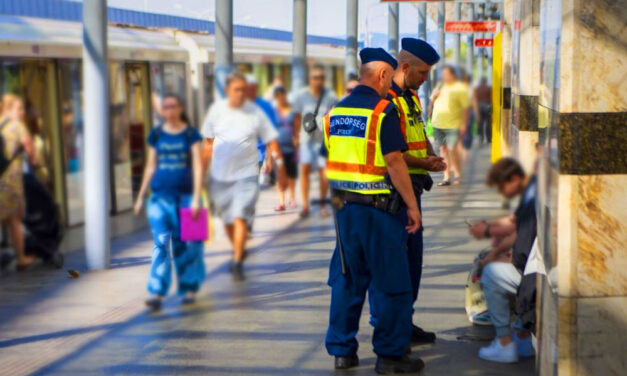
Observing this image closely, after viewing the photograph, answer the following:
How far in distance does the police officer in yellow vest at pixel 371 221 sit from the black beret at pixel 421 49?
0.07 m

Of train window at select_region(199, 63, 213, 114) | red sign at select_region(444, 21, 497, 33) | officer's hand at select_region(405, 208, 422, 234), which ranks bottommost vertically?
officer's hand at select_region(405, 208, 422, 234)

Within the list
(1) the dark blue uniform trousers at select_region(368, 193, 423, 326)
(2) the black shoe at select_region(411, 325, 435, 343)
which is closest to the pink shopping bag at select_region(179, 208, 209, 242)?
(1) the dark blue uniform trousers at select_region(368, 193, 423, 326)

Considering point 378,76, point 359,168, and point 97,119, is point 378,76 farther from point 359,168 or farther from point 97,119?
point 97,119

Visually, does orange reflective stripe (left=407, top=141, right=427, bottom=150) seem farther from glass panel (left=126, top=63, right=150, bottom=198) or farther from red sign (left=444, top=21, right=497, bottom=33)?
glass panel (left=126, top=63, right=150, bottom=198)

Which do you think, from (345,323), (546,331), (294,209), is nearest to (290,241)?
(294,209)

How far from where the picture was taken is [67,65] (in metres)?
1.83

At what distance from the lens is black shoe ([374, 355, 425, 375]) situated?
12.3 feet

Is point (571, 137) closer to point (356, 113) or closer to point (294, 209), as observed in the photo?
point (356, 113)

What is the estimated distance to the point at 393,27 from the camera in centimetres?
255

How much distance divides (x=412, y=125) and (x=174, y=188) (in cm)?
177

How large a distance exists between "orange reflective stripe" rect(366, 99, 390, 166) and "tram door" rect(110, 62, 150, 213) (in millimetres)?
1441

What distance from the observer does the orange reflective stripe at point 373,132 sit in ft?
10.3

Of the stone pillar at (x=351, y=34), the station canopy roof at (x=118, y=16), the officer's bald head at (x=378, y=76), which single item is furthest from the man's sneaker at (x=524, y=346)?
the station canopy roof at (x=118, y=16)

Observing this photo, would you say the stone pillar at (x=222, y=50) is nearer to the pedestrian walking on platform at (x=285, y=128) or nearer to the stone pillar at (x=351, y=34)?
the pedestrian walking on platform at (x=285, y=128)
